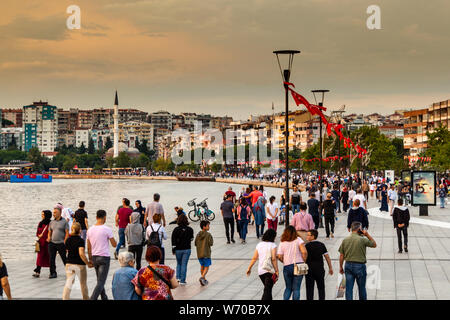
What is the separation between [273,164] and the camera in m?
160

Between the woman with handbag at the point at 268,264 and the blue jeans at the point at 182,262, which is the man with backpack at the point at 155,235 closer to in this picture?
the blue jeans at the point at 182,262

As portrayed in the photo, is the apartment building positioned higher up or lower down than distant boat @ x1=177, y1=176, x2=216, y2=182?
higher up

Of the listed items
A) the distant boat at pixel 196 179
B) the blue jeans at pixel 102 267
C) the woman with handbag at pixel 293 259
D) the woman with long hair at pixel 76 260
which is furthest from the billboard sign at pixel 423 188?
the distant boat at pixel 196 179

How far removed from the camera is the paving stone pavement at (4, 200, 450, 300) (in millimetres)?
11531

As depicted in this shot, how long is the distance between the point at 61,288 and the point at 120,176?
177062 millimetres

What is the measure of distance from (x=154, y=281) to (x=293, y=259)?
9.52 feet

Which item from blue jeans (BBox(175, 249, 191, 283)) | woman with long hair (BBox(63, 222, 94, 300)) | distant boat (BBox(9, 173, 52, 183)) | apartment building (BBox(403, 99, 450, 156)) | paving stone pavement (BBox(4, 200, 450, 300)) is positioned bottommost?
distant boat (BBox(9, 173, 52, 183))

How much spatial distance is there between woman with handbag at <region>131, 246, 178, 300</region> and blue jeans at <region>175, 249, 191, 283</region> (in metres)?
4.90

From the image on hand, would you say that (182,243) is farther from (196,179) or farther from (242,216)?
(196,179)

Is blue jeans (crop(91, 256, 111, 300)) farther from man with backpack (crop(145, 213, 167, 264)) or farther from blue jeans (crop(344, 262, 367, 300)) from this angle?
blue jeans (crop(344, 262, 367, 300))

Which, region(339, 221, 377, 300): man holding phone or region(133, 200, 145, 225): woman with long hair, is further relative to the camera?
region(133, 200, 145, 225): woman with long hair

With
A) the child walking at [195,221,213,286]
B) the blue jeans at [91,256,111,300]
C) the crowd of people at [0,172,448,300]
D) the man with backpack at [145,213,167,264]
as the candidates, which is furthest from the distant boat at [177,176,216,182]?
the blue jeans at [91,256,111,300]

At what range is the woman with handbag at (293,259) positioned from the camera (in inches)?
380

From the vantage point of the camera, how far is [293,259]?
9656mm
